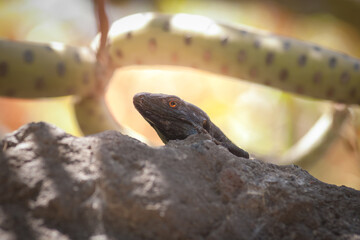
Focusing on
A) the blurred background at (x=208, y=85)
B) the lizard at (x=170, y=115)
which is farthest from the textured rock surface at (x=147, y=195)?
the blurred background at (x=208, y=85)

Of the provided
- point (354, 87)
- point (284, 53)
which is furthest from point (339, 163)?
point (284, 53)

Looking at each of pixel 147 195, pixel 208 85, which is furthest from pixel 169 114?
pixel 208 85

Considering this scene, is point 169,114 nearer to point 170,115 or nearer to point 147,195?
point 170,115

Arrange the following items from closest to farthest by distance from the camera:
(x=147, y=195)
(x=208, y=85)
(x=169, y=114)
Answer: (x=147, y=195)
(x=169, y=114)
(x=208, y=85)

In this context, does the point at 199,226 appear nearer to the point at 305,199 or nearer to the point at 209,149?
the point at 209,149

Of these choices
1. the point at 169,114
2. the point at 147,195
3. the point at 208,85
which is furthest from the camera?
the point at 208,85

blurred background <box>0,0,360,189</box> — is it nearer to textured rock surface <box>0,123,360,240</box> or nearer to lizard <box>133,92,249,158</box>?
lizard <box>133,92,249,158</box>

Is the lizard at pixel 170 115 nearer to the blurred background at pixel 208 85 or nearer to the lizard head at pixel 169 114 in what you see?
the lizard head at pixel 169 114

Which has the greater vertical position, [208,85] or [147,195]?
[147,195]
